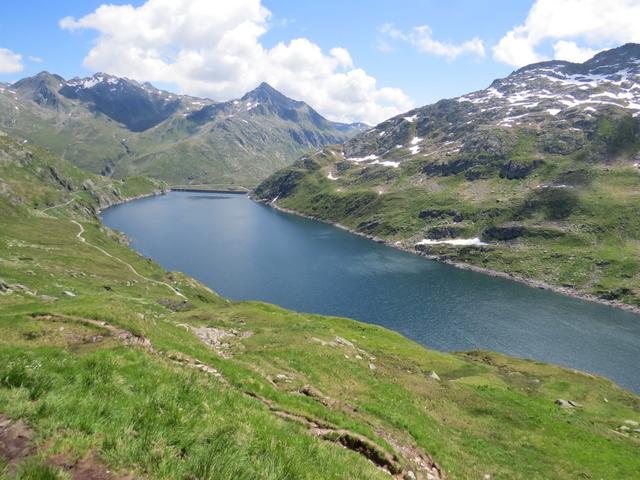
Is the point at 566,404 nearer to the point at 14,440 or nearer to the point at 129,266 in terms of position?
the point at 14,440

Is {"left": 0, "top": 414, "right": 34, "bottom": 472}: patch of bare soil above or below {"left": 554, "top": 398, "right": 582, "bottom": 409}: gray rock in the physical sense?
above

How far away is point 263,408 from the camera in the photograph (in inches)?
625

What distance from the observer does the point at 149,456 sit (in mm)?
7816

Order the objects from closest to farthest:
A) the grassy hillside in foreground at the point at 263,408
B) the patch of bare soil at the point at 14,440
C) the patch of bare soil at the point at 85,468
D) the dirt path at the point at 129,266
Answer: the patch of bare soil at the point at 85,468 < the patch of bare soil at the point at 14,440 < the grassy hillside in foreground at the point at 263,408 < the dirt path at the point at 129,266

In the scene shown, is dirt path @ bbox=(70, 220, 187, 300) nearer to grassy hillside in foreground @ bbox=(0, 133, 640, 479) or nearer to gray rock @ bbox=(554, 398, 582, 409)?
grassy hillside in foreground @ bbox=(0, 133, 640, 479)

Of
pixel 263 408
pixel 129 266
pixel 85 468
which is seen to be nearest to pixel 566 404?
pixel 263 408

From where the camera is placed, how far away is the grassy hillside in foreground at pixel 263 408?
8.23 metres

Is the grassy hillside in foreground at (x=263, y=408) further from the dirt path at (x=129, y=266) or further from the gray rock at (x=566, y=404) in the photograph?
the dirt path at (x=129, y=266)

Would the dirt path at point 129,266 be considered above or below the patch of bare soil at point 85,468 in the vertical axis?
below

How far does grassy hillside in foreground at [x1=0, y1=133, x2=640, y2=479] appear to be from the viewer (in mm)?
8227

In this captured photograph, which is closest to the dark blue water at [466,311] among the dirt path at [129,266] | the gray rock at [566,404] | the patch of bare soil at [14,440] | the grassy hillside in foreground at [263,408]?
the dirt path at [129,266]


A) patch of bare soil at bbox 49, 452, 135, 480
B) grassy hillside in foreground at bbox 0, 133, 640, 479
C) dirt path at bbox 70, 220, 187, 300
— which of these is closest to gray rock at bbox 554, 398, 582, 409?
grassy hillside in foreground at bbox 0, 133, 640, 479

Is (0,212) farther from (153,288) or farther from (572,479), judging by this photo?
(572,479)

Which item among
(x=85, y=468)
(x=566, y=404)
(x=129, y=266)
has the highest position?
(x=85, y=468)
